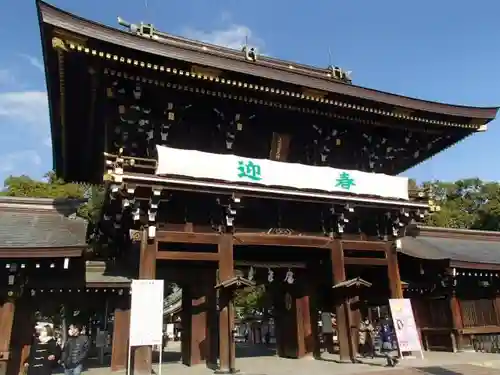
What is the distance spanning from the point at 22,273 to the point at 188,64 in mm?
6895

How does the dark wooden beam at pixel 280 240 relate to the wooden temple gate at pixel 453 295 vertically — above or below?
above

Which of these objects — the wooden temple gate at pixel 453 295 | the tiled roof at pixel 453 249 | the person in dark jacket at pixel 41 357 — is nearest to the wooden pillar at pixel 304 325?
the wooden temple gate at pixel 453 295

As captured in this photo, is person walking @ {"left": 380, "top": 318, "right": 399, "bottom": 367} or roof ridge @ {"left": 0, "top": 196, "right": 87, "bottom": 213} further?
roof ridge @ {"left": 0, "top": 196, "right": 87, "bottom": 213}

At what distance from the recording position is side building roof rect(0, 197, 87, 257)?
33.0 feet

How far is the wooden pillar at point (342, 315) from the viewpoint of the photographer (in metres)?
12.6

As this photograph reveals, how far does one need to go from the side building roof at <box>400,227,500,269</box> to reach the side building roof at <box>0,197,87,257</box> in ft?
38.9

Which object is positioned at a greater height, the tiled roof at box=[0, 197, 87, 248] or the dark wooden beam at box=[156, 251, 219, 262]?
the tiled roof at box=[0, 197, 87, 248]

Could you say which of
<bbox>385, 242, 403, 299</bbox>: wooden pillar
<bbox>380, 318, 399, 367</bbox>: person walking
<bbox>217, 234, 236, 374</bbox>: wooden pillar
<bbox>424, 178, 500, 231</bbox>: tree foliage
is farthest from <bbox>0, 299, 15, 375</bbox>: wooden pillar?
<bbox>424, 178, 500, 231</bbox>: tree foliage

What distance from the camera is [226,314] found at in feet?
36.6

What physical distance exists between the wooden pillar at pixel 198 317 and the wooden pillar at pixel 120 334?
2046 mm

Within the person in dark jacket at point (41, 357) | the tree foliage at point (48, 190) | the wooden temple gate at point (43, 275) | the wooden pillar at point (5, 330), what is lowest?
the person in dark jacket at point (41, 357)

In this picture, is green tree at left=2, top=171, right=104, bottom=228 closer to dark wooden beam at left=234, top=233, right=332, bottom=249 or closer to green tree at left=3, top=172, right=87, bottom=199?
green tree at left=3, top=172, right=87, bottom=199

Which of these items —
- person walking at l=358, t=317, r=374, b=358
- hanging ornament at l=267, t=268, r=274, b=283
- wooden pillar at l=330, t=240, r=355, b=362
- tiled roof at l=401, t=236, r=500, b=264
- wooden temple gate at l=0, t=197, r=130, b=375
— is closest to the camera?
wooden temple gate at l=0, t=197, r=130, b=375

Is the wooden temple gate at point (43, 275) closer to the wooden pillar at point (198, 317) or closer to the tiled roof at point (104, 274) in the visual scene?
the tiled roof at point (104, 274)
